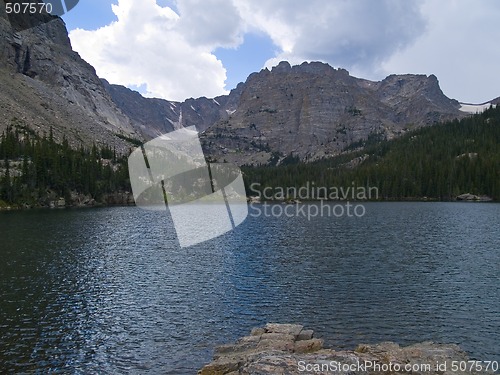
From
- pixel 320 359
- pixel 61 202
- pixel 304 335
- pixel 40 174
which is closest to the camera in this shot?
pixel 320 359

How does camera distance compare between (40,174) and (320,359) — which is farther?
(40,174)

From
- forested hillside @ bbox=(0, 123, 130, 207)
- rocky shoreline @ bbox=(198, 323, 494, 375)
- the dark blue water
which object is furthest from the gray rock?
forested hillside @ bbox=(0, 123, 130, 207)

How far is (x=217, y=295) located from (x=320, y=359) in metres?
21.0

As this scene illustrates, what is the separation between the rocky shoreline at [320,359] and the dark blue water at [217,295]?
2.81m

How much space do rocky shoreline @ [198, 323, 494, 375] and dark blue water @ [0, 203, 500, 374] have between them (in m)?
2.81

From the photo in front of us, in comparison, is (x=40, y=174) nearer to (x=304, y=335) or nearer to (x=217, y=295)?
(x=217, y=295)

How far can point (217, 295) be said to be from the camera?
41.8m

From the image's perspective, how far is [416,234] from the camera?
83.9 meters

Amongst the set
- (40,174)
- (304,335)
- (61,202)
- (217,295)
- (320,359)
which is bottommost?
(217,295)

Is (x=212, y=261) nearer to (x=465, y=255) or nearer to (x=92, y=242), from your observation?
(x=92, y=242)

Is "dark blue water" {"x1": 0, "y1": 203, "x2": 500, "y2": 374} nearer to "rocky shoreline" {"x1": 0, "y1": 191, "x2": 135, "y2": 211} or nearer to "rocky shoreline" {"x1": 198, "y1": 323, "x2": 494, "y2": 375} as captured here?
"rocky shoreline" {"x1": 198, "y1": 323, "x2": 494, "y2": 375}

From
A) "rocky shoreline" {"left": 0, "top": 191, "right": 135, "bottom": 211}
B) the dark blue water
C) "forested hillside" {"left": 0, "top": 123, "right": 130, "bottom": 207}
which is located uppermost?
"forested hillside" {"left": 0, "top": 123, "right": 130, "bottom": 207}

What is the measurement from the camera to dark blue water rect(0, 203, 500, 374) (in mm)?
28547

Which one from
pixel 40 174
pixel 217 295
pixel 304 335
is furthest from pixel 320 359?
pixel 40 174
